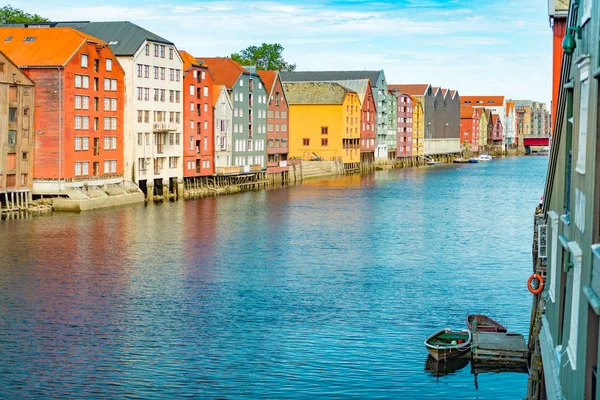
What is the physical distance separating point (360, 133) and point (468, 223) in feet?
277

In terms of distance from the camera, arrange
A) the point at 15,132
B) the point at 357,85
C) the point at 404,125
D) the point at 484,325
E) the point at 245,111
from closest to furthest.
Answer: the point at 484,325, the point at 15,132, the point at 245,111, the point at 357,85, the point at 404,125

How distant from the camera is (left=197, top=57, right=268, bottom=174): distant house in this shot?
112688mm

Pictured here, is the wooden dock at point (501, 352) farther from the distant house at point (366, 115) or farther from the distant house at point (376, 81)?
the distant house at point (376, 81)

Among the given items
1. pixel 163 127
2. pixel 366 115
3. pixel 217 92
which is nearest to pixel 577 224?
pixel 163 127

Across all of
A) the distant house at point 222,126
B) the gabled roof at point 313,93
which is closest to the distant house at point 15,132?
the distant house at point 222,126

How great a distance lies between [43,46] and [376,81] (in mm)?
97599

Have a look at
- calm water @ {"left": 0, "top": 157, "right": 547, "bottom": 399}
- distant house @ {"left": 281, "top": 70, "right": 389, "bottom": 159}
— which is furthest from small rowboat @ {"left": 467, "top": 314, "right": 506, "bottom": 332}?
distant house @ {"left": 281, "top": 70, "right": 389, "bottom": 159}

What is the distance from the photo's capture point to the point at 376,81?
172 m

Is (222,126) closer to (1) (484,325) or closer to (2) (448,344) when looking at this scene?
(1) (484,325)

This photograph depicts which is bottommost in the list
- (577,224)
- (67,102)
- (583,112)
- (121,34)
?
(577,224)

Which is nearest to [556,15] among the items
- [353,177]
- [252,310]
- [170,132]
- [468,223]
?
[252,310]

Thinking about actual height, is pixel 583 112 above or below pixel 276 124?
below

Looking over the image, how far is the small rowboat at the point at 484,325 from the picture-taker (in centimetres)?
3056

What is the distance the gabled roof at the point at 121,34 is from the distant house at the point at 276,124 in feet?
105
